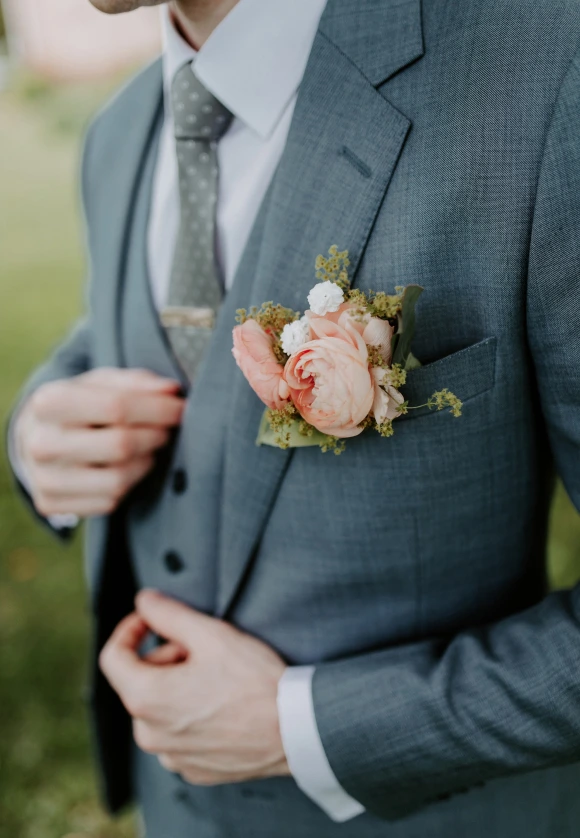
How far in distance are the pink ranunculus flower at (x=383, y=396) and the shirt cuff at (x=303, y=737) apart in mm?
444

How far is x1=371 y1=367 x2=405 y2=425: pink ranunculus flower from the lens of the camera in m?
Result: 0.85

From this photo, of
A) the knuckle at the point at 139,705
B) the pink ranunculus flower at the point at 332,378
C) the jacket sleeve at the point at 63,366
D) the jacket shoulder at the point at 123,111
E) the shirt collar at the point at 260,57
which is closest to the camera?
the pink ranunculus flower at the point at 332,378

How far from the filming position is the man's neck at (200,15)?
1.08 m

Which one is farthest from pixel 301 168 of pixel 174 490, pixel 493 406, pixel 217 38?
pixel 174 490

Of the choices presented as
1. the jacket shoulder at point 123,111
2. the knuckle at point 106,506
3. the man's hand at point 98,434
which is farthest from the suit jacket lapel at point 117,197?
the knuckle at point 106,506

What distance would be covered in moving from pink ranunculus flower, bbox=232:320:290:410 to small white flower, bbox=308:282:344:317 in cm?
7

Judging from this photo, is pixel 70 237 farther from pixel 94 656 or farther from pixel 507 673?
pixel 507 673

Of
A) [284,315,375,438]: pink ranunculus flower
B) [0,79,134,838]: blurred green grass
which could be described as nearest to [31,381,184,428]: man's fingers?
[284,315,375,438]: pink ranunculus flower

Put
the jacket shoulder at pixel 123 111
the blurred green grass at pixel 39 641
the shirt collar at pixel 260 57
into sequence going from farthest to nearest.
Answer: the blurred green grass at pixel 39 641, the jacket shoulder at pixel 123 111, the shirt collar at pixel 260 57

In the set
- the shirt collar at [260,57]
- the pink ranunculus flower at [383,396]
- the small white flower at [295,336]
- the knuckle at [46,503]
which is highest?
the shirt collar at [260,57]

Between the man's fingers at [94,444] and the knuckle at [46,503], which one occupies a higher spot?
the man's fingers at [94,444]

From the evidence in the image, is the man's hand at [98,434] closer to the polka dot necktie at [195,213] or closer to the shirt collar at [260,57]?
the polka dot necktie at [195,213]

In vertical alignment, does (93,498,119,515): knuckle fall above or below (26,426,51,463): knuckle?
below

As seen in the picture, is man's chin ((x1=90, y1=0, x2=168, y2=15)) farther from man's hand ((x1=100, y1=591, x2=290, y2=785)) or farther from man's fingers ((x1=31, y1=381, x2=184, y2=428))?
man's hand ((x1=100, y1=591, x2=290, y2=785))
